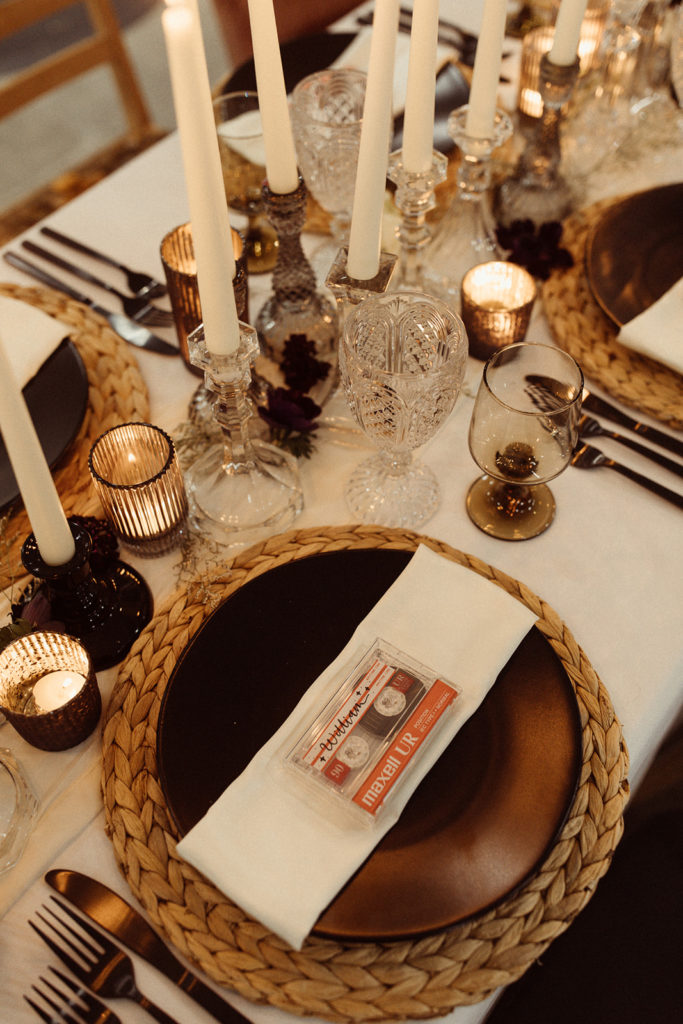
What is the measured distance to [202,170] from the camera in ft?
1.98

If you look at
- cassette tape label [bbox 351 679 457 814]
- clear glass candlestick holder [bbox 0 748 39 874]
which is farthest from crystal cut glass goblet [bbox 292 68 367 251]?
clear glass candlestick holder [bbox 0 748 39 874]

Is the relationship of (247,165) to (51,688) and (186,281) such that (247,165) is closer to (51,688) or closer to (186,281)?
(186,281)

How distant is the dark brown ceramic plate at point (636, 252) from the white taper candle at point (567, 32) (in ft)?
0.66

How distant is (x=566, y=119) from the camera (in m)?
1.32

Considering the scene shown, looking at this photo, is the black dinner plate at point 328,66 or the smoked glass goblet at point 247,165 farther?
the black dinner plate at point 328,66

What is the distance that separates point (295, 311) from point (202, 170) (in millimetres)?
414

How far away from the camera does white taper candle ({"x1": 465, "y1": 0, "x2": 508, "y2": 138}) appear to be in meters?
0.93

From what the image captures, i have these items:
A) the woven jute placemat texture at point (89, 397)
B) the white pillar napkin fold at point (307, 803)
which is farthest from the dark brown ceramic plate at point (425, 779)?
the woven jute placemat texture at point (89, 397)

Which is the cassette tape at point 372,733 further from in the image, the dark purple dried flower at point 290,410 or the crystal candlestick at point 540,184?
the crystal candlestick at point 540,184

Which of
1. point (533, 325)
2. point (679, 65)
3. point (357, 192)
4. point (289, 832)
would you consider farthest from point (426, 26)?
point (289, 832)

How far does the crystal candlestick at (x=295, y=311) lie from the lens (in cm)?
98

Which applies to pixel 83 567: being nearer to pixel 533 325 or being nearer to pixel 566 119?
pixel 533 325

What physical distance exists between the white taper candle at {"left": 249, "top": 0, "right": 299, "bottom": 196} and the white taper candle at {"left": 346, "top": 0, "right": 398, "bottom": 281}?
100 millimetres

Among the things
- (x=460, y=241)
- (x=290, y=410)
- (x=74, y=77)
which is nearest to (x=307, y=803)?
(x=290, y=410)
